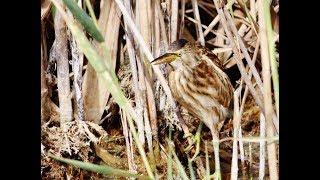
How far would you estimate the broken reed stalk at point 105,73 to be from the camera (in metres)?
1.08

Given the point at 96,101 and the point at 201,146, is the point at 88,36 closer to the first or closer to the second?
the point at 96,101

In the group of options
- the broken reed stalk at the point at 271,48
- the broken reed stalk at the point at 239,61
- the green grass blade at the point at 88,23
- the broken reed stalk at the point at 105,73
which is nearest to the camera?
the green grass blade at the point at 88,23

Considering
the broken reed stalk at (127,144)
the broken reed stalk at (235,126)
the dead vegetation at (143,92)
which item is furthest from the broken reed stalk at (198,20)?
the broken reed stalk at (127,144)

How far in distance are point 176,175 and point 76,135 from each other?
25 cm

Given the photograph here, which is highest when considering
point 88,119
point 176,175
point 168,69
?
point 168,69

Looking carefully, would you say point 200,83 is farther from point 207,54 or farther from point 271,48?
point 271,48

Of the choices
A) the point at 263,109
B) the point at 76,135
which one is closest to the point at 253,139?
the point at 263,109

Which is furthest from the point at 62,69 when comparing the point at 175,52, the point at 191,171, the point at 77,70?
the point at 191,171

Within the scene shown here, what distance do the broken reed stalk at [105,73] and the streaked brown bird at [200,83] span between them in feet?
0.37

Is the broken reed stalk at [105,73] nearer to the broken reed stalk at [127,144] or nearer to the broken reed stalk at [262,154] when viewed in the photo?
the broken reed stalk at [127,144]

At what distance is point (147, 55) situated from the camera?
126cm

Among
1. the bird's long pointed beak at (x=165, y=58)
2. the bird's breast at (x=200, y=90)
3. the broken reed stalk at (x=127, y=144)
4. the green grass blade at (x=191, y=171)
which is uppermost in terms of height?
the bird's long pointed beak at (x=165, y=58)

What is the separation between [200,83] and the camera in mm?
1286

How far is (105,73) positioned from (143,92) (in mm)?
109
